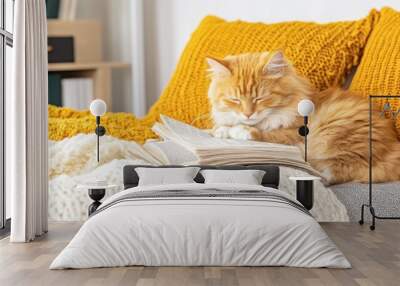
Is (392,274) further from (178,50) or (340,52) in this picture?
(178,50)

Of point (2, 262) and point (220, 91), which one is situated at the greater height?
point (220, 91)

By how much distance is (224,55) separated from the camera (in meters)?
6.12

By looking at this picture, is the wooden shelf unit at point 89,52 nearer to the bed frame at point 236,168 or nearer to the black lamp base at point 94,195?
the bed frame at point 236,168

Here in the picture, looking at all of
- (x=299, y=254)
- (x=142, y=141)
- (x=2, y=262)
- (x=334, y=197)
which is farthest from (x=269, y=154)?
(x=2, y=262)

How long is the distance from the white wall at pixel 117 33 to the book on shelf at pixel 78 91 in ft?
0.92

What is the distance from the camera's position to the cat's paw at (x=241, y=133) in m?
5.78

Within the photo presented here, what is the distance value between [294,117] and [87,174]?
1.77 m

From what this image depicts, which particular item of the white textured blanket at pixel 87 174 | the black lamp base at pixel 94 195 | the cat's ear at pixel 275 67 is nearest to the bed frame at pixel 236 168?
the white textured blanket at pixel 87 174

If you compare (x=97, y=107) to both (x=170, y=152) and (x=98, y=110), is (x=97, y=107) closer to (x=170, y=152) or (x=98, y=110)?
(x=98, y=110)

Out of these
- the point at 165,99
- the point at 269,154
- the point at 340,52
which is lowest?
the point at 269,154

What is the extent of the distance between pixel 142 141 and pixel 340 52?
183 cm

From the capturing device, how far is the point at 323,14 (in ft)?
20.7

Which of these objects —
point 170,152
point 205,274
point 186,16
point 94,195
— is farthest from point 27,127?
point 186,16

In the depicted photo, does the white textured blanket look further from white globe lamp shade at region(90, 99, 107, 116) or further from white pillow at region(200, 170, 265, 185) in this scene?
white pillow at region(200, 170, 265, 185)
